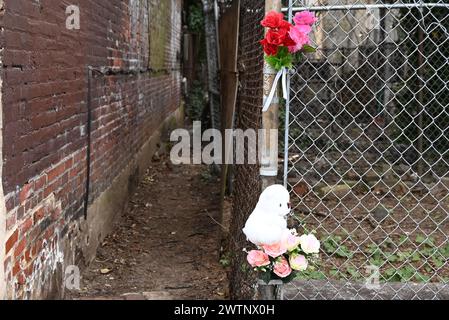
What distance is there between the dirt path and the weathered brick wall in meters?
0.46

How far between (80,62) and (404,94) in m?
5.43

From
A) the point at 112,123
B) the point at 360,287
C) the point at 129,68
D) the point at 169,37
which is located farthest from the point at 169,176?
the point at 360,287

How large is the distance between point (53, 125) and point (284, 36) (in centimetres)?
177

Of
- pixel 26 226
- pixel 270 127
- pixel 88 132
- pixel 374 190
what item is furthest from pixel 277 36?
pixel 374 190

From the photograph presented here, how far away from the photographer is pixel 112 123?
5.70 m

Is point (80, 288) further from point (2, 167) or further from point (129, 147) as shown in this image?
point (129, 147)

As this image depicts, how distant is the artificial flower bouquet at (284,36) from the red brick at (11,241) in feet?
4.61

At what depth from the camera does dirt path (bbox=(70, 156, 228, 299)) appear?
4250 mm

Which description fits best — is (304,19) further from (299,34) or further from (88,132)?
(88,132)

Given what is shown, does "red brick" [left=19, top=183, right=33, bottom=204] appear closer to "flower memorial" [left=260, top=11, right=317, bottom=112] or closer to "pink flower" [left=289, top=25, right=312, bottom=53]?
"flower memorial" [left=260, top=11, right=317, bottom=112]

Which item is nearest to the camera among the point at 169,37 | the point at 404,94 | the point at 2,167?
the point at 2,167

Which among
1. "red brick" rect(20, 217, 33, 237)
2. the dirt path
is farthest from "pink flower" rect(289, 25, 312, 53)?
the dirt path
